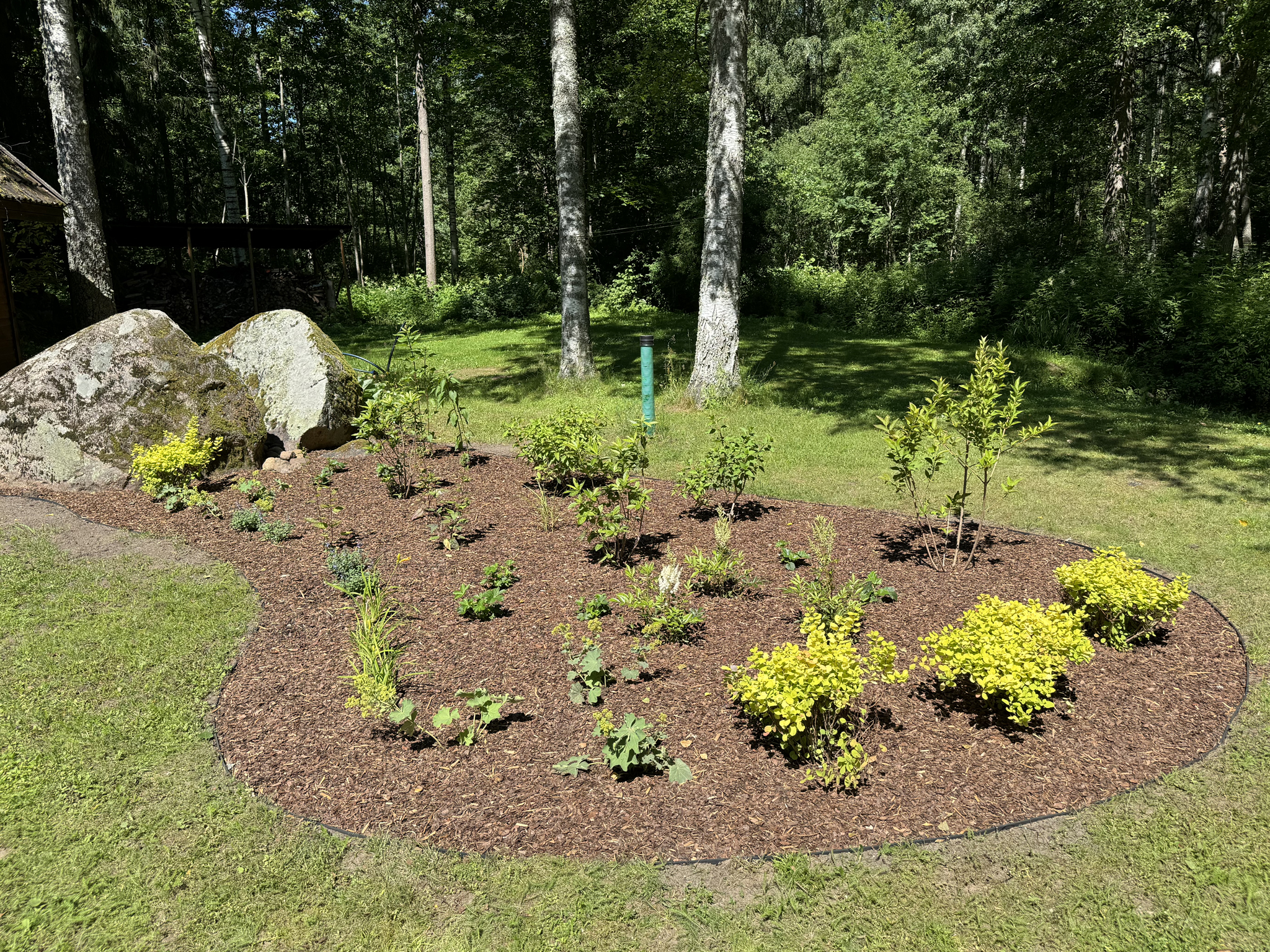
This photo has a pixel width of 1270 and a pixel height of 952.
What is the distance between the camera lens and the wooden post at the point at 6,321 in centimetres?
1120

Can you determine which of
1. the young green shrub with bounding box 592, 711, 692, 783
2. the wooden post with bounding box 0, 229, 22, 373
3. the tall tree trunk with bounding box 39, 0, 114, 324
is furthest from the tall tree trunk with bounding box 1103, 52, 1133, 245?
the wooden post with bounding box 0, 229, 22, 373

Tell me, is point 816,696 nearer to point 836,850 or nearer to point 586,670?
point 836,850

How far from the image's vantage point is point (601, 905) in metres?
2.63

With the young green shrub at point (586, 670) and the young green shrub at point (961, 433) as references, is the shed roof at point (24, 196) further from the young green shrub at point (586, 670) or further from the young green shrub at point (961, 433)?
the young green shrub at point (961, 433)

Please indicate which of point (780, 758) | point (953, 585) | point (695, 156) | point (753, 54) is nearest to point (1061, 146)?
point (695, 156)

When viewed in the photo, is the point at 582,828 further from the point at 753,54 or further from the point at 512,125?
the point at 753,54

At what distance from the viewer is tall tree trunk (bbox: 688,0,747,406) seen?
9.79 metres

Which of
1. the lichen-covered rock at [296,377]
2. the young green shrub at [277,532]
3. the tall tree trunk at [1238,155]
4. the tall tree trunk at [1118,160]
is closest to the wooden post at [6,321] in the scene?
the lichen-covered rock at [296,377]

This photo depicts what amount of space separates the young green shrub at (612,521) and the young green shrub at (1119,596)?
2578mm

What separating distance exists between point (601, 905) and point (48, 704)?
3034 mm

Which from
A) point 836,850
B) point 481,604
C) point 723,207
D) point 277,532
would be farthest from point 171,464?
point 723,207

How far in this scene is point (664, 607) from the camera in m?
4.25

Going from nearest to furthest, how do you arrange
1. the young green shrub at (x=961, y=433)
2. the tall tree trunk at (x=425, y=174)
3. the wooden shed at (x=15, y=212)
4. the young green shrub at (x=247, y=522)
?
the young green shrub at (x=961, y=433)
the young green shrub at (x=247, y=522)
the wooden shed at (x=15, y=212)
the tall tree trunk at (x=425, y=174)

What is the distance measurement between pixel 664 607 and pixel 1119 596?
2389 millimetres
